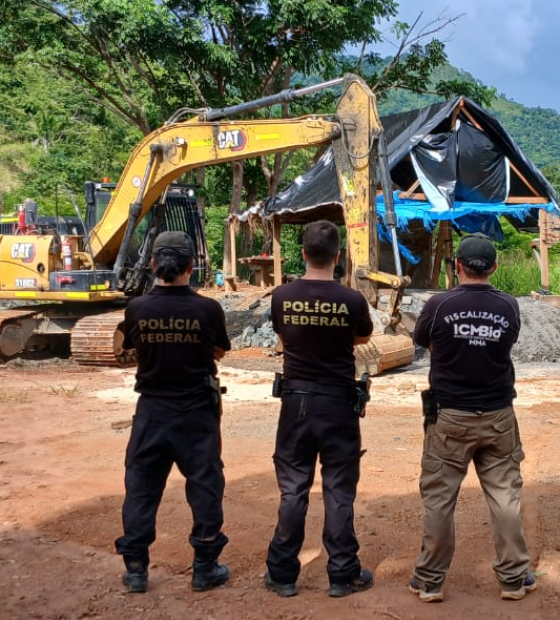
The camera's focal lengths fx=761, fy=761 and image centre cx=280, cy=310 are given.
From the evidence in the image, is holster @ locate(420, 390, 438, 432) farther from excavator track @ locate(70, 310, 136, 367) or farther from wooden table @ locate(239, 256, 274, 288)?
wooden table @ locate(239, 256, 274, 288)

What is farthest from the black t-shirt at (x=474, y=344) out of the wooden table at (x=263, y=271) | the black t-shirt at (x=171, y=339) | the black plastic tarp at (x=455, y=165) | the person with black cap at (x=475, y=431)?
the wooden table at (x=263, y=271)

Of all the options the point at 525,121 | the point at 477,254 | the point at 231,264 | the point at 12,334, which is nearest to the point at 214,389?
the point at 477,254

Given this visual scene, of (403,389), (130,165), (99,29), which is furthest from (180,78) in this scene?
(403,389)

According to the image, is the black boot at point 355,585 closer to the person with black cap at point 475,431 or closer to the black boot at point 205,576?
the person with black cap at point 475,431

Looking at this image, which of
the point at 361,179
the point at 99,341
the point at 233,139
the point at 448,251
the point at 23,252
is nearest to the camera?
the point at 361,179

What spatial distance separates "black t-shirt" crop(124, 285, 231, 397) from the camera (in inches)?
157

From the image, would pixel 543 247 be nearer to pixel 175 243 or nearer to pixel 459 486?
pixel 459 486

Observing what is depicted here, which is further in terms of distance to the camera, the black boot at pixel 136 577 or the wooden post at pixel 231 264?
the wooden post at pixel 231 264

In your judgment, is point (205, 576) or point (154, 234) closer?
point (205, 576)

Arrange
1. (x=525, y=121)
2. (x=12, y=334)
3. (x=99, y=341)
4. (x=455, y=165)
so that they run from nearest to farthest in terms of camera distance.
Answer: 1. (x=99, y=341)
2. (x=12, y=334)
3. (x=455, y=165)
4. (x=525, y=121)

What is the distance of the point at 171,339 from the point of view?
157 inches

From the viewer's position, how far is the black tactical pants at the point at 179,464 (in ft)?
13.0

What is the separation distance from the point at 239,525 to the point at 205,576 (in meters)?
1.05

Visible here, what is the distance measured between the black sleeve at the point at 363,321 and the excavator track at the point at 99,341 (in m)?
8.15
